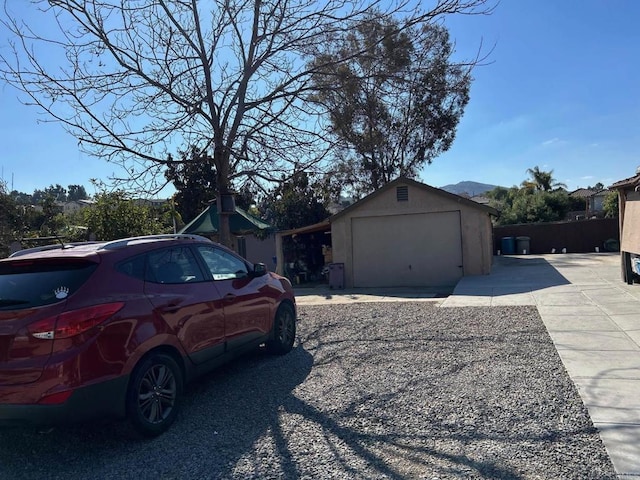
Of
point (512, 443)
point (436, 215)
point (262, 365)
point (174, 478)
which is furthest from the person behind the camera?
point (436, 215)

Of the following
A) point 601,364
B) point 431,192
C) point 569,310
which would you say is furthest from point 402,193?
point 601,364

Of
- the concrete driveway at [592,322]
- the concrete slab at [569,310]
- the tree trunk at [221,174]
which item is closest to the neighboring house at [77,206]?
the concrete driveway at [592,322]

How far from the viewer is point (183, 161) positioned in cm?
955

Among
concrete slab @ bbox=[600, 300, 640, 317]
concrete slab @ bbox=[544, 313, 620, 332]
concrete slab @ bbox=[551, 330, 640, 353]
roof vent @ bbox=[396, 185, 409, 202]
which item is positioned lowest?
concrete slab @ bbox=[551, 330, 640, 353]

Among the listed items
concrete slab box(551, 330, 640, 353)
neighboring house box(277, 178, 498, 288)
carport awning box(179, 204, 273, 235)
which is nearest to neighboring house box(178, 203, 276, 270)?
carport awning box(179, 204, 273, 235)

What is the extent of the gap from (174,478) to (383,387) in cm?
245

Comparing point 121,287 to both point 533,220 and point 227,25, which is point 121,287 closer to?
point 227,25

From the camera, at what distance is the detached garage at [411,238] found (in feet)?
53.5

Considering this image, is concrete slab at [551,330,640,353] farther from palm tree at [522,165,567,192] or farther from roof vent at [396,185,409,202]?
palm tree at [522,165,567,192]

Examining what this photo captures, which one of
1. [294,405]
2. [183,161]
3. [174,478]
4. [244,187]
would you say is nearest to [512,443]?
[294,405]

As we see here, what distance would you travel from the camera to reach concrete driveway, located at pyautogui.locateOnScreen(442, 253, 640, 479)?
13.6ft

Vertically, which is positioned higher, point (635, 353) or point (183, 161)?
point (183, 161)

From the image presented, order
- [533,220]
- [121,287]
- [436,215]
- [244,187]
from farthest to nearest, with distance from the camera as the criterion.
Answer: [533,220], [436,215], [244,187], [121,287]

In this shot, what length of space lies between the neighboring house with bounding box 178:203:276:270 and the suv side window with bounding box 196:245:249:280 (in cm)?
1437
